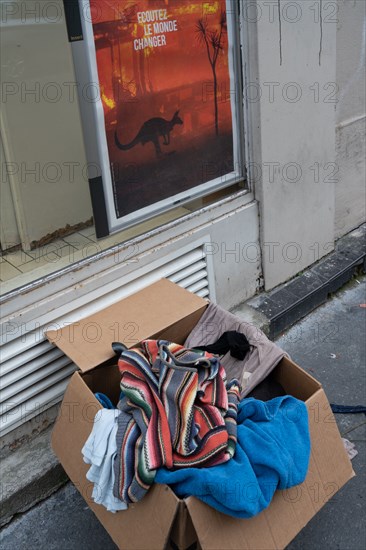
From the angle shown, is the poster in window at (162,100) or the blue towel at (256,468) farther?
the poster in window at (162,100)

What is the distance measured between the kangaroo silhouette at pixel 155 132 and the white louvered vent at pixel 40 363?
649 mm

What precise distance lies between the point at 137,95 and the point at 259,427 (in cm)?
165

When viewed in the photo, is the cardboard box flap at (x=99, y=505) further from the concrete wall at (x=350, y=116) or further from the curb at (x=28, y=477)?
the concrete wall at (x=350, y=116)

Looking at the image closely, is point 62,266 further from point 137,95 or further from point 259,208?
point 259,208

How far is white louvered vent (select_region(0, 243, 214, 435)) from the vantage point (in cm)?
268

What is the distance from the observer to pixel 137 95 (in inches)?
111

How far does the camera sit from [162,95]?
2945mm

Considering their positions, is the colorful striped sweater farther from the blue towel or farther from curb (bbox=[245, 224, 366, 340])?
curb (bbox=[245, 224, 366, 340])

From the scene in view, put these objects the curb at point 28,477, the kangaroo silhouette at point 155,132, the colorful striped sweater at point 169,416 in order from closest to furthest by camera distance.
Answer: the colorful striped sweater at point 169,416, the curb at point 28,477, the kangaroo silhouette at point 155,132

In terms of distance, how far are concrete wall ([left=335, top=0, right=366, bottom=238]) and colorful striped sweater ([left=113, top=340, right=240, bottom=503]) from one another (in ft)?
7.77

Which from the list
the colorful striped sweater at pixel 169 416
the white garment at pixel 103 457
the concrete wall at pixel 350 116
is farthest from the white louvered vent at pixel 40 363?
the concrete wall at pixel 350 116

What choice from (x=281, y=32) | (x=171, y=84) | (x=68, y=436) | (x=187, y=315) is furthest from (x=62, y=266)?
(x=281, y=32)

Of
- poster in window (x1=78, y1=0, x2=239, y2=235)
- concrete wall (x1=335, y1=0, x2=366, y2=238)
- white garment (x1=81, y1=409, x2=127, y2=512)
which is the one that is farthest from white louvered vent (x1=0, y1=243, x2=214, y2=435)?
concrete wall (x1=335, y1=0, x2=366, y2=238)

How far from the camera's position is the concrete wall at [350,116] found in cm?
391
